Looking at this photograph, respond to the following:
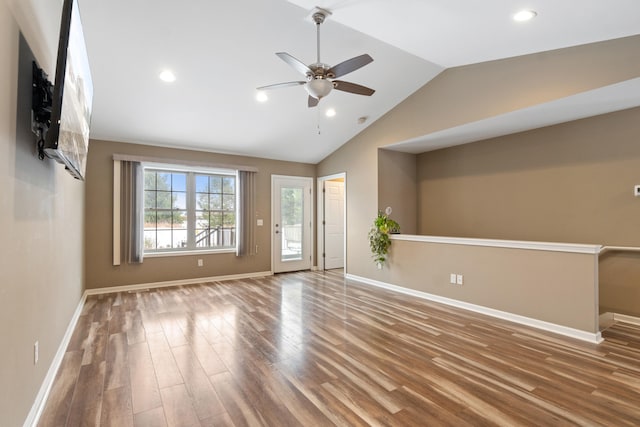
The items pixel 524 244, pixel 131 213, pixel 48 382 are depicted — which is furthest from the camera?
pixel 131 213

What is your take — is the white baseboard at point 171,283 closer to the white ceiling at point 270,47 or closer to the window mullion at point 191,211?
the window mullion at point 191,211

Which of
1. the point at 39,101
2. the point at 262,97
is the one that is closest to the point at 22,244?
the point at 39,101

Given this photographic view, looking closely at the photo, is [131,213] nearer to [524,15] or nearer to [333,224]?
[333,224]

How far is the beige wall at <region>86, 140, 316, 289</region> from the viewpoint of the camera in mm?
5180

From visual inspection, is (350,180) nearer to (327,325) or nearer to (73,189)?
(327,325)

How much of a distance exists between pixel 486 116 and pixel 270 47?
9.38 feet

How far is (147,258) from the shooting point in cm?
562

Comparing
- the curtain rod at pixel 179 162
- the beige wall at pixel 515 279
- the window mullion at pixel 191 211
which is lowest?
the beige wall at pixel 515 279

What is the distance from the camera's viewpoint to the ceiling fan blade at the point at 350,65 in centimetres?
273

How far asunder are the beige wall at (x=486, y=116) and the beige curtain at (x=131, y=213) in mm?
3821

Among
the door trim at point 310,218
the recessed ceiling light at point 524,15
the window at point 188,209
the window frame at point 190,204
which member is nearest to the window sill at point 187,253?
the window frame at point 190,204

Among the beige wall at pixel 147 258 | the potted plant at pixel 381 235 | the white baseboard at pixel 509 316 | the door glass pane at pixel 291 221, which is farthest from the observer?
the door glass pane at pixel 291 221

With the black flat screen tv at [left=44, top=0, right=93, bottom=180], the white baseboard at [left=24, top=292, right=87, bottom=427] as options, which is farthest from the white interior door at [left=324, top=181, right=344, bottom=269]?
the black flat screen tv at [left=44, top=0, right=93, bottom=180]

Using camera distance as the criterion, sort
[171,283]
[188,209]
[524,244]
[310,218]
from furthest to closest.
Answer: [310,218]
[188,209]
[171,283]
[524,244]
